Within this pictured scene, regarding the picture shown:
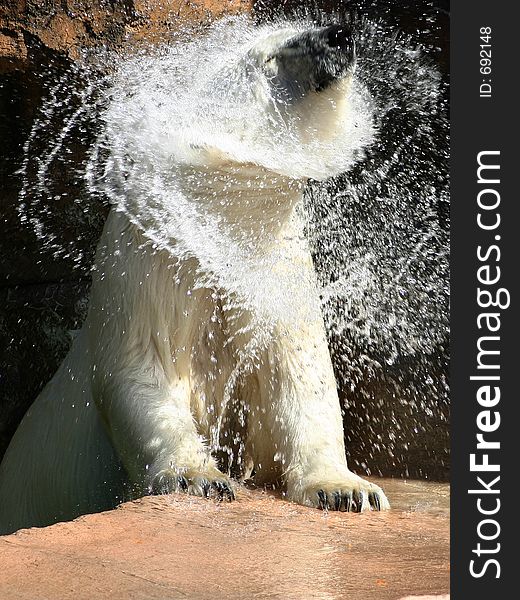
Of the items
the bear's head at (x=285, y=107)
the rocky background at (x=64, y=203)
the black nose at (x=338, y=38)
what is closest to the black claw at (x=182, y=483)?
the bear's head at (x=285, y=107)

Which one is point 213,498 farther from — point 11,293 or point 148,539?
point 11,293

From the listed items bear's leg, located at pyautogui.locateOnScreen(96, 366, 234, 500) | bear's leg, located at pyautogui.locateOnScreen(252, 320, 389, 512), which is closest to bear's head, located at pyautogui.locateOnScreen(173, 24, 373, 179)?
bear's leg, located at pyautogui.locateOnScreen(252, 320, 389, 512)

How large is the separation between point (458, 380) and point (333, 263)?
212 centimetres

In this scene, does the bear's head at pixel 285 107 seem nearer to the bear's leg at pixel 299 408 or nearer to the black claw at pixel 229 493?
the bear's leg at pixel 299 408

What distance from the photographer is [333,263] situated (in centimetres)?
421

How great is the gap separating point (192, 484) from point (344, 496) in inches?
19.6

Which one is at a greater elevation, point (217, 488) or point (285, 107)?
point (285, 107)


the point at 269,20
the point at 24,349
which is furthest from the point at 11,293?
the point at 269,20

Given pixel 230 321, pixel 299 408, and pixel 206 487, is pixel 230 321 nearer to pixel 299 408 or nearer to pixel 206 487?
pixel 299 408

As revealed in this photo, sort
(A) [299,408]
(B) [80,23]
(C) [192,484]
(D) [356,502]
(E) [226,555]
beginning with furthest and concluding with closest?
(B) [80,23], (A) [299,408], (D) [356,502], (C) [192,484], (E) [226,555]

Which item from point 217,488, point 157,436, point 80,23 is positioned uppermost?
point 80,23

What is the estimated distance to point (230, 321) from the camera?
323 cm

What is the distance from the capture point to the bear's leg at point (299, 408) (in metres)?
3.08

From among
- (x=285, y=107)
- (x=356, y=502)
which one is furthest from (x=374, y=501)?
(x=285, y=107)
